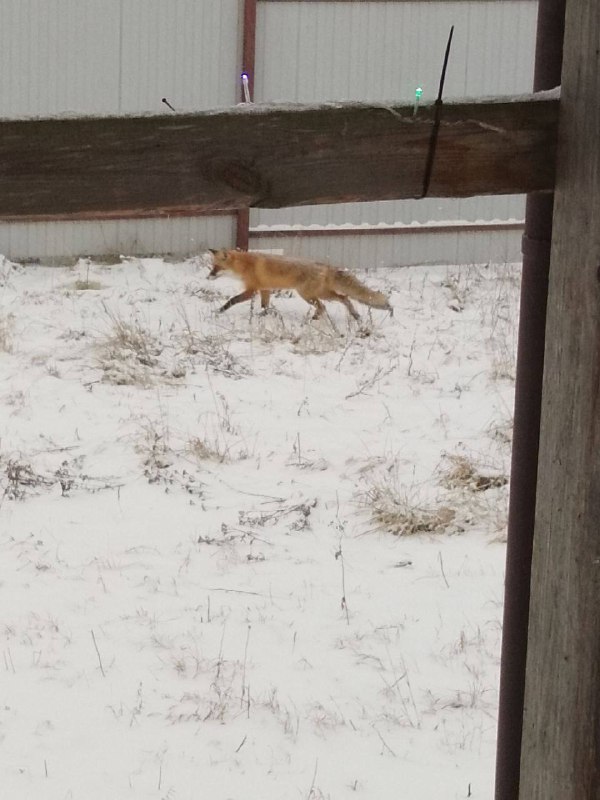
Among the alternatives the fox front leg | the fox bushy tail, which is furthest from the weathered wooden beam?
the fox front leg

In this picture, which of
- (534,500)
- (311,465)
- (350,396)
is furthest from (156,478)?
(534,500)

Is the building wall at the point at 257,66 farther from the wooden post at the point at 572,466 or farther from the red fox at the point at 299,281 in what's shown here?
the wooden post at the point at 572,466

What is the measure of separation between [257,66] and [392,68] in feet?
4.93

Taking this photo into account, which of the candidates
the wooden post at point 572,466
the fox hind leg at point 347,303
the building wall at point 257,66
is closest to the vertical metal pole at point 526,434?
the wooden post at point 572,466

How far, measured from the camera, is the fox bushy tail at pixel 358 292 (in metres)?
10.2

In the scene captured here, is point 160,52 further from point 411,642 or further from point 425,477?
point 411,642

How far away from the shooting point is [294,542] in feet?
18.4

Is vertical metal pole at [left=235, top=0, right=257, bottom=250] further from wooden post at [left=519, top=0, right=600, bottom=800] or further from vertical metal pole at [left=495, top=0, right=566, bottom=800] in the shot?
wooden post at [left=519, top=0, right=600, bottom=800]

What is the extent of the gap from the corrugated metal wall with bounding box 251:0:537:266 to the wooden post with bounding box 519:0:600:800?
10919mm

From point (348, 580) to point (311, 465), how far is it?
4.96ft

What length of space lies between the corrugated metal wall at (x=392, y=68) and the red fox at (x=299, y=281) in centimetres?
222

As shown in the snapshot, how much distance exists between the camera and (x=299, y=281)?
34.1ft

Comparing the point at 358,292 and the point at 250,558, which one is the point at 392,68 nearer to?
the point at 358,292

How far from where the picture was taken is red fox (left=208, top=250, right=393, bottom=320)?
33.5 ft
